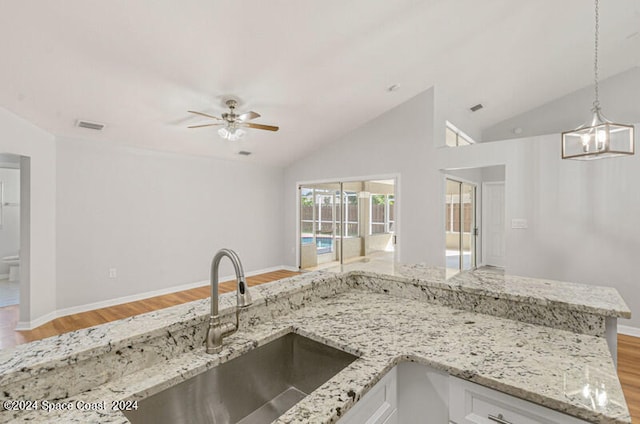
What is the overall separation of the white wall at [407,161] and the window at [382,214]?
264mm

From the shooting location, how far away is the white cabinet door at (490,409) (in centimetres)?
82

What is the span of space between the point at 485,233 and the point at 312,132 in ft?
14.3

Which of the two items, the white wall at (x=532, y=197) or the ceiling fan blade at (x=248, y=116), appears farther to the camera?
the white wall at (x=532, y=197)

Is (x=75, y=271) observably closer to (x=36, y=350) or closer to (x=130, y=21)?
(x=130, y=21)

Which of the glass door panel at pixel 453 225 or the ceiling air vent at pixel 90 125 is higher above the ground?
the ceiling air vent at pixel 90 125

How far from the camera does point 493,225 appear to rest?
651 cm

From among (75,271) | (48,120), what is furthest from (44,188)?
(75,271)

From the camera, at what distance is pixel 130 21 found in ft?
7.85

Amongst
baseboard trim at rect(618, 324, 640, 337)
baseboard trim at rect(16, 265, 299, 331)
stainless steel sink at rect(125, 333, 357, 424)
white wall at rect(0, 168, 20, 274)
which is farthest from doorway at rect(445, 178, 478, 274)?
white wall at rect(0, 168, 20, 274)

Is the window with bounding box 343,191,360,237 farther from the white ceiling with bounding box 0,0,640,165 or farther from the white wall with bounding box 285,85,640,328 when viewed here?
the white ceiling with bounding box 0,0,640,165

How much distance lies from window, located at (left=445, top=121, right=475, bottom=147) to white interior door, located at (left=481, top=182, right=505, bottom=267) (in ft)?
4.26

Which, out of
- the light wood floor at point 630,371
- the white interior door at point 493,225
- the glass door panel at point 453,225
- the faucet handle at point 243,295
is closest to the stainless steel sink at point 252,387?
the faucet handle at point 243,295

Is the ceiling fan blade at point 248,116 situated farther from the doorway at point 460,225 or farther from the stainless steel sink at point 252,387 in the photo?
the doorway at point 460,225

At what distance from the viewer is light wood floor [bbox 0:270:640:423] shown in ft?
8.02
